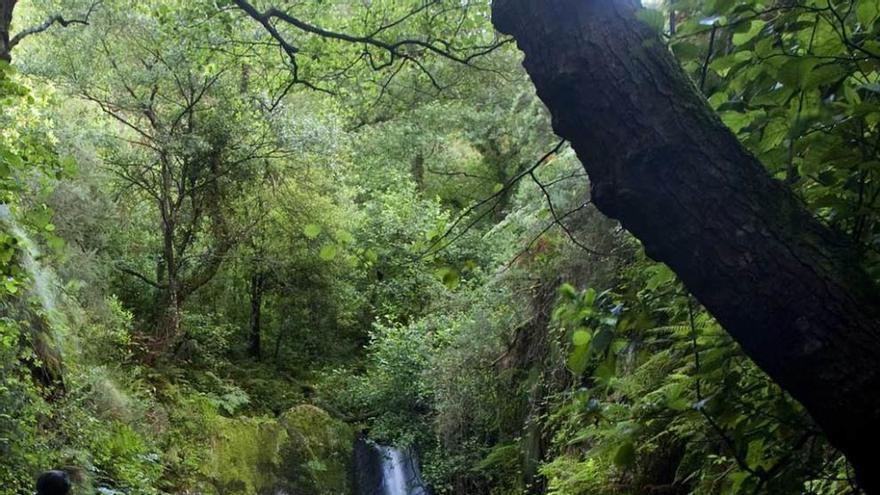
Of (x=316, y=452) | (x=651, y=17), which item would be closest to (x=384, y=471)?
(x=316, y=452)

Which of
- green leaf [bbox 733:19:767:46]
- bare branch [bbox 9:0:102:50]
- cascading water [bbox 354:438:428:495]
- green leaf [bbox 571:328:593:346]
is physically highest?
bare branch [bbox 9:0:102:50]

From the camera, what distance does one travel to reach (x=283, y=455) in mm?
10219

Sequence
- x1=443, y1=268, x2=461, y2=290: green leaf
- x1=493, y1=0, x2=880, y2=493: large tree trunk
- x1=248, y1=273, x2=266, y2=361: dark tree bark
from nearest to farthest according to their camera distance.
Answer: x1=493, y1=0, x2=880, y2=493: large tree trunk → x1=443, y1=268, x2=461, y2=290: green leaf → x1=248, y1=273, x2=266, y2=361: dark tree bark

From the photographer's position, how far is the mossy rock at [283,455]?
30.6ft

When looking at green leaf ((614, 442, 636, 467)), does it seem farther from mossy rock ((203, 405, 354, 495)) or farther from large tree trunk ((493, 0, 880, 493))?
mossy rock ((203, 405, 354, 495))

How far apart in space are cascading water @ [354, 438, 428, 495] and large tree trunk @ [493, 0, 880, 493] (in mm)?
9075

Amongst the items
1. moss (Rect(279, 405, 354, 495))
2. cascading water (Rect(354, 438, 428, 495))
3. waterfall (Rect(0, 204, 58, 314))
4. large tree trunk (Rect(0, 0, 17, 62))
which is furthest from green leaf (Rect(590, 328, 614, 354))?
moss (Rect(279, 405, 354, 495))

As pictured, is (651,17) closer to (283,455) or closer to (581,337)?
(581,337)

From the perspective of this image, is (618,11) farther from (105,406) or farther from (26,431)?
(105,406)

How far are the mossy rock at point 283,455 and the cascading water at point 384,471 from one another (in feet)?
0.75

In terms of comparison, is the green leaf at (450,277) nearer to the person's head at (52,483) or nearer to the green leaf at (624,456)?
the green leaf at (624,456)

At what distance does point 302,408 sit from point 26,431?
235 inches

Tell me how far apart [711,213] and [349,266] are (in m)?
12.1

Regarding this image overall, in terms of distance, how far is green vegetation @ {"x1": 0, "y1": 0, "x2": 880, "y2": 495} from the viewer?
171 centimetres
